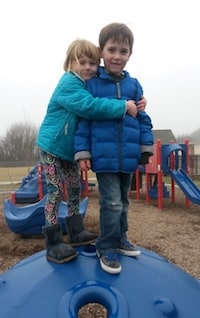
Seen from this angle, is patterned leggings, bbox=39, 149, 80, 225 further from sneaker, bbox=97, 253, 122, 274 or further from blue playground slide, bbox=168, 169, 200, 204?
blue playground slide, bbox=168, 169, 200, 204

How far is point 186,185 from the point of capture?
10.4 metres

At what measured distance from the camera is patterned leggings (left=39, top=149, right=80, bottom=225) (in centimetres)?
278

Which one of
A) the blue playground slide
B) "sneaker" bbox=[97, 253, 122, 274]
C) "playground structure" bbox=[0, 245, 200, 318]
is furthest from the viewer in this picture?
the blue playground slide

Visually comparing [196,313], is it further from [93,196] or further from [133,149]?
[93,196]

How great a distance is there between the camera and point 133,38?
258cm

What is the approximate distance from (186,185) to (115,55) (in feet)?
27.3

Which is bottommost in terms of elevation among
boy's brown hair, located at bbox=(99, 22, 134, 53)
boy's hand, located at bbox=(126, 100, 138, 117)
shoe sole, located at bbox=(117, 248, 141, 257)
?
shoe sole, located at bbox=(117, 248, 141, 257)

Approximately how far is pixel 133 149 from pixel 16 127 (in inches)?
2482

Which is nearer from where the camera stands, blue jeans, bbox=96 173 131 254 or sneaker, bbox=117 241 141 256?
blue jeans, bbox=96 173 131 254

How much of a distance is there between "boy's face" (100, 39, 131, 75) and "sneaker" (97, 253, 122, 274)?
125 cm

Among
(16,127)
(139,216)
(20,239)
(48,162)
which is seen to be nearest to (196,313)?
(48,162)

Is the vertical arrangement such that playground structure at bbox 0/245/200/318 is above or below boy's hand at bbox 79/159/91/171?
below

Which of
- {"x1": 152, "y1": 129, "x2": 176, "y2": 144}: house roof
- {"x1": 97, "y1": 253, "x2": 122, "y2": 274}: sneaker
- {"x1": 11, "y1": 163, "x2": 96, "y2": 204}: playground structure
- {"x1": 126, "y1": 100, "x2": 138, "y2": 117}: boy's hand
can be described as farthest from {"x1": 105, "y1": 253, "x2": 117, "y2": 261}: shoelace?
{"x1": 152, "y1": 129, "x2": 176, "y2": 144}: house roof

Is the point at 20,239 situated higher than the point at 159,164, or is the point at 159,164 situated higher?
the point at 159,164
